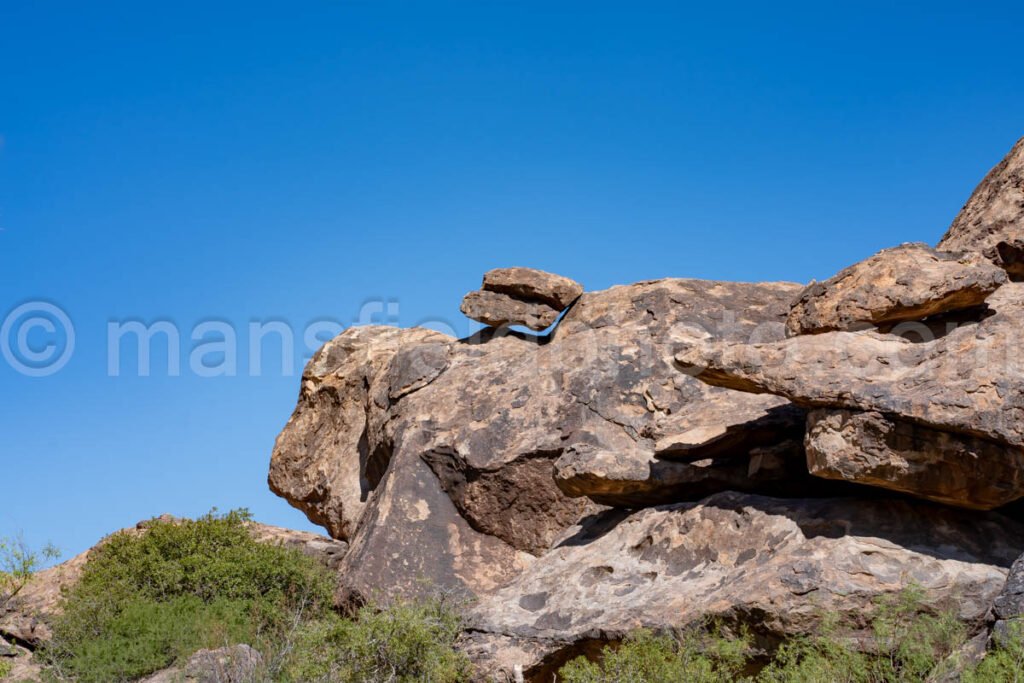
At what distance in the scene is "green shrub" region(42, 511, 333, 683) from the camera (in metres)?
12.8

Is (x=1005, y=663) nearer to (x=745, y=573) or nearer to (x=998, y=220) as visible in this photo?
(x=745, y=573)

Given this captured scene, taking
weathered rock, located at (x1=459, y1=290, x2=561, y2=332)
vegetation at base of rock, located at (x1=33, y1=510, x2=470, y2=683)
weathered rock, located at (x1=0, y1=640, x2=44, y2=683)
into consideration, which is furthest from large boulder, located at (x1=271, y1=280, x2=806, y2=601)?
weathered rock, located at (x1=0, y1=640, x2=44, y2=683)

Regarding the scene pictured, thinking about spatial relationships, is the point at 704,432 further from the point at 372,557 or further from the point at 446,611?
the point at 372,557

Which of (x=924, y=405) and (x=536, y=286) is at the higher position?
(x=536, y=286)

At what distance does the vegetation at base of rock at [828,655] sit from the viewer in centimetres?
843

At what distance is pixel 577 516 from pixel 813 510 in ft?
13.4

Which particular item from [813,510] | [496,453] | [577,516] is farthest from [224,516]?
[813,510]

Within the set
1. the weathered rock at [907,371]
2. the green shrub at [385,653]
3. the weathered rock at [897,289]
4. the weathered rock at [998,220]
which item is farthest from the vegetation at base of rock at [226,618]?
the weathered rock at [998,220]

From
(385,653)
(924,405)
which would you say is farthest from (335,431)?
(924,405)

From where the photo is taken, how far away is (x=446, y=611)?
11.5 metres

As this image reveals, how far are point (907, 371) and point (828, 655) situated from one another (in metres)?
2.67

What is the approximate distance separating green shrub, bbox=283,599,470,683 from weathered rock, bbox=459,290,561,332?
20.5 ft

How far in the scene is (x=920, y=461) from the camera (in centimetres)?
919

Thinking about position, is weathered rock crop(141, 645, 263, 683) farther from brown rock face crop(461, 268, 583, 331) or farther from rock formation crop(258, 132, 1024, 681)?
brown rock face crop(461, 268, 583, 331)
